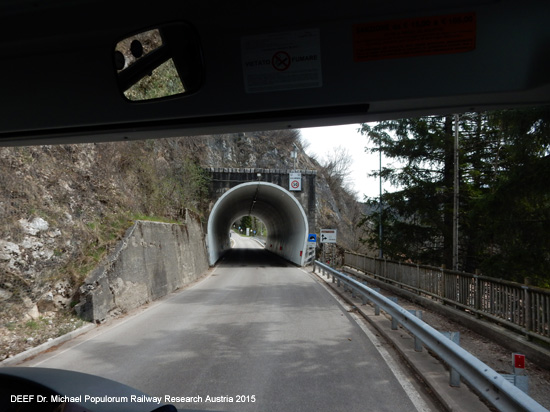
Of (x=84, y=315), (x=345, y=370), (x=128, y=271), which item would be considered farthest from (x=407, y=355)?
(x=128, y=271)

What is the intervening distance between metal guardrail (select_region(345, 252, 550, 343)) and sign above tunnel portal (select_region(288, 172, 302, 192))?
16.3 metres

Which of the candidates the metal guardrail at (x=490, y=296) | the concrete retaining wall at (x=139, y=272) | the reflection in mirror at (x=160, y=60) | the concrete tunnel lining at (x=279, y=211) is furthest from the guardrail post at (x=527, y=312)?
the concrete tunnel lining at (x=279, y=211)

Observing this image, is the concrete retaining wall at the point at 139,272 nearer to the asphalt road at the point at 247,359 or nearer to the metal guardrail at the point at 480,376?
the asphalt road at the point at 247,359

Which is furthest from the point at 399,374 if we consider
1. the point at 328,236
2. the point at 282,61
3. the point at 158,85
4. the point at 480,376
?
the point at 328,236

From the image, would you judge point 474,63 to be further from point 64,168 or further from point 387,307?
point 64,168

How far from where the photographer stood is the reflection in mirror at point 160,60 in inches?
112

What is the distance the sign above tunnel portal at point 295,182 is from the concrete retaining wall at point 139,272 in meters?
11.6

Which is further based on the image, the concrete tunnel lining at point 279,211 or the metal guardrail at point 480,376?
the concrete tunnel lining at point 279,211

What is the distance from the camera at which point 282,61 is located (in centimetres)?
276

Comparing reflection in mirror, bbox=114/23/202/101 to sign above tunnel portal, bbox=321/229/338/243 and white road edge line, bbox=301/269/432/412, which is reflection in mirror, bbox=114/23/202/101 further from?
sign above tunnel portal, bbox=321/229/338/243

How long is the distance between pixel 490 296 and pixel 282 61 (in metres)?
7.81

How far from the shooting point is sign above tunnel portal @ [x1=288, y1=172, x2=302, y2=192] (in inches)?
1190

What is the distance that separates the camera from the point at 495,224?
945cm

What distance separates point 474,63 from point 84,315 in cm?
933
